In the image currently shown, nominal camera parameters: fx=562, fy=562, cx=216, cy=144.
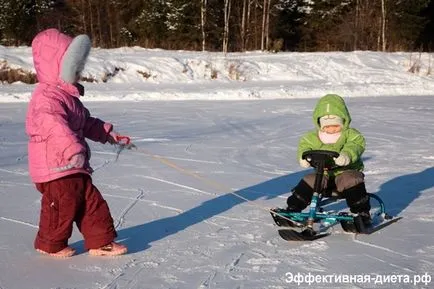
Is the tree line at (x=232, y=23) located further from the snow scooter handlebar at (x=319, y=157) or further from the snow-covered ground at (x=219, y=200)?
the snow scooter handlebar at (x=319, y=157)

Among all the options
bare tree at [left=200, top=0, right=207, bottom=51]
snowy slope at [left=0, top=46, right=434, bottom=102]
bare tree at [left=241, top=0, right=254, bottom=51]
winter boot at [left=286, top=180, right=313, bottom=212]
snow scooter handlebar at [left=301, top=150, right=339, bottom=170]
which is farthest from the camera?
bare tree at [left=241, top=0, right=254, bottom=51]

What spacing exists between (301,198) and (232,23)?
1322 inches

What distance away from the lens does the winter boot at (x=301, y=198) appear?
15.2 feet

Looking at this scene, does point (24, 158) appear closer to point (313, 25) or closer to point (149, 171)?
point (149, 171)

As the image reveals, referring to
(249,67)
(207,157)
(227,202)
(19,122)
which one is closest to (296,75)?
(249,67)

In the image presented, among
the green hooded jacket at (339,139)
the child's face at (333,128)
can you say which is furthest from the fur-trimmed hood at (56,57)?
the child's face at (333,128)

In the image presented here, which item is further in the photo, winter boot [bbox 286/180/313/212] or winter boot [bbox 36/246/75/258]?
winter boot [bbox 286/180/313/212]

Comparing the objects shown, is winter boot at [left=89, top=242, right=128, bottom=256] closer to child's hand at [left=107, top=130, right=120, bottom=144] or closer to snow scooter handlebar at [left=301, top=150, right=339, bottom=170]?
child's hand at [left=107, top=130, right=120, bottom=144]

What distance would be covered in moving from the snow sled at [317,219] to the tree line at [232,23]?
2740cm

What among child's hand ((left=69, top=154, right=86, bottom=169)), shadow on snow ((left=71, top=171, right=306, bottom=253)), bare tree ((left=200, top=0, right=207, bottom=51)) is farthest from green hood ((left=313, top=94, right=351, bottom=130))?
bare tree ((left=200, top=0, right=207, bottom=51))

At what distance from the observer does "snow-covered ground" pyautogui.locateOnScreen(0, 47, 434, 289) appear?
3.60m

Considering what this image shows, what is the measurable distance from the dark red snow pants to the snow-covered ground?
0.14 meters

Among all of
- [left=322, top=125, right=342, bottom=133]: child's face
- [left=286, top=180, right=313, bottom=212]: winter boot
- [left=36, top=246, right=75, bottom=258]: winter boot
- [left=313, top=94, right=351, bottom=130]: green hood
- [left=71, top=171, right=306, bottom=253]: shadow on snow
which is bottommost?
[left=71, top=171, right=306, bottom=253]: shadow on snow

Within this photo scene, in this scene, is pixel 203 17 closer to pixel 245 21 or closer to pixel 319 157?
pixel 245 21
